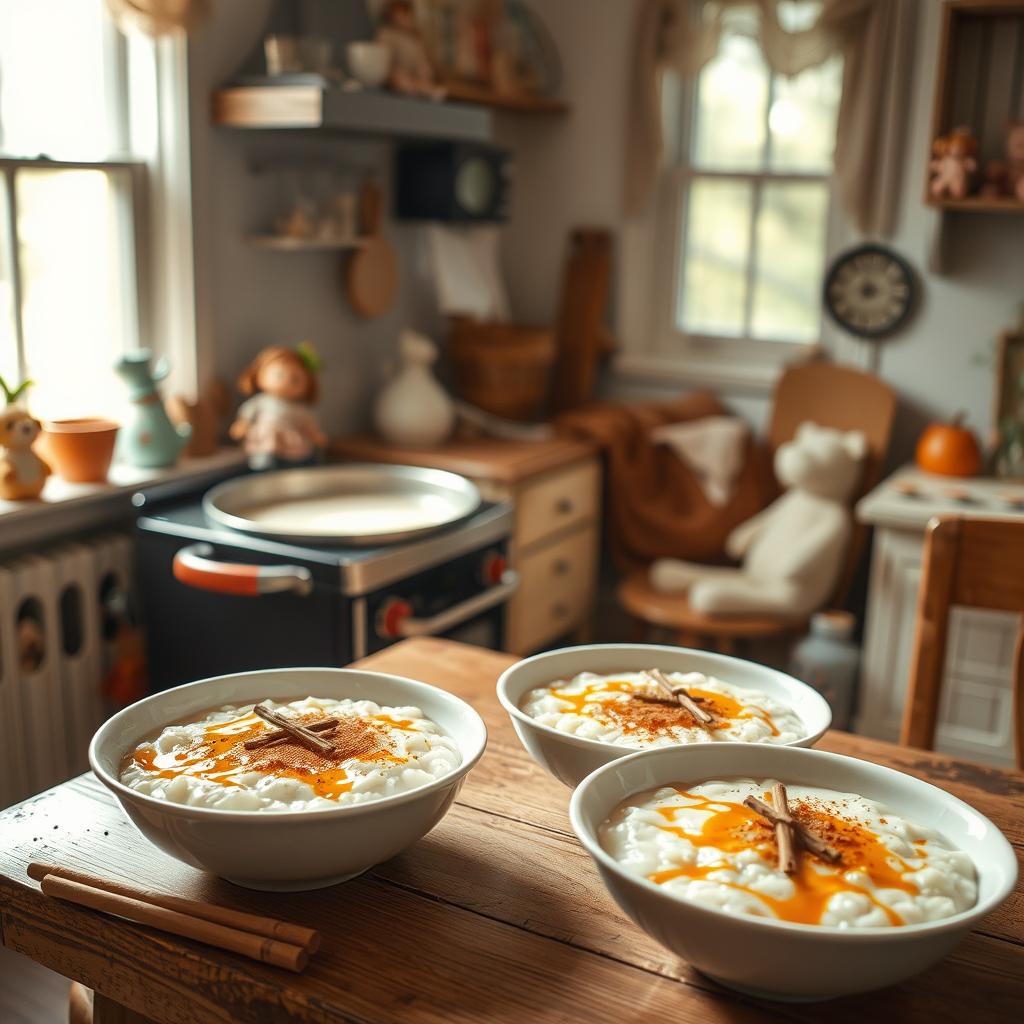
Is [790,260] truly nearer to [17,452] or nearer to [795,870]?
[17,452]

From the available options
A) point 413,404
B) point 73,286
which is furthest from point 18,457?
point 413,404

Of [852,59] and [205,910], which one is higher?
[852,59]

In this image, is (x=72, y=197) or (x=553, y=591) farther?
(x=553, y=591)

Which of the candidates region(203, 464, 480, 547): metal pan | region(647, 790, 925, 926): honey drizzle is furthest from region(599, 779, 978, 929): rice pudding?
region(203, 464, 480, 547): metal pan

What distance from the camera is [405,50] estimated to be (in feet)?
9.71

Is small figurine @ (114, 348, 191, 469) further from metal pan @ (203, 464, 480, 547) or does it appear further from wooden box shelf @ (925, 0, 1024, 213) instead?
wooden box shelf @ (925, 0, 1024, 213)

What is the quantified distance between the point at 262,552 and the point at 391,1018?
1.49 metres

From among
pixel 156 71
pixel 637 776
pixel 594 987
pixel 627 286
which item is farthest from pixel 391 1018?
pixel 627 286

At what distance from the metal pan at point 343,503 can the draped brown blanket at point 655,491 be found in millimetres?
800

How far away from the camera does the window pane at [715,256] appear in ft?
12.1

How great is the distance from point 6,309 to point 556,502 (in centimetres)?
149

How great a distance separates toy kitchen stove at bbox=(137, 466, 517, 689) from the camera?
222cm

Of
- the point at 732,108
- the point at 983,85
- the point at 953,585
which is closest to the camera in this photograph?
the point at 953,585

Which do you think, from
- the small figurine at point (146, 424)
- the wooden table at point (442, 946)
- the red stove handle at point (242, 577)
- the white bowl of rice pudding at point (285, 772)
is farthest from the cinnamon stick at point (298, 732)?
the small figurine at point (146, 424)
